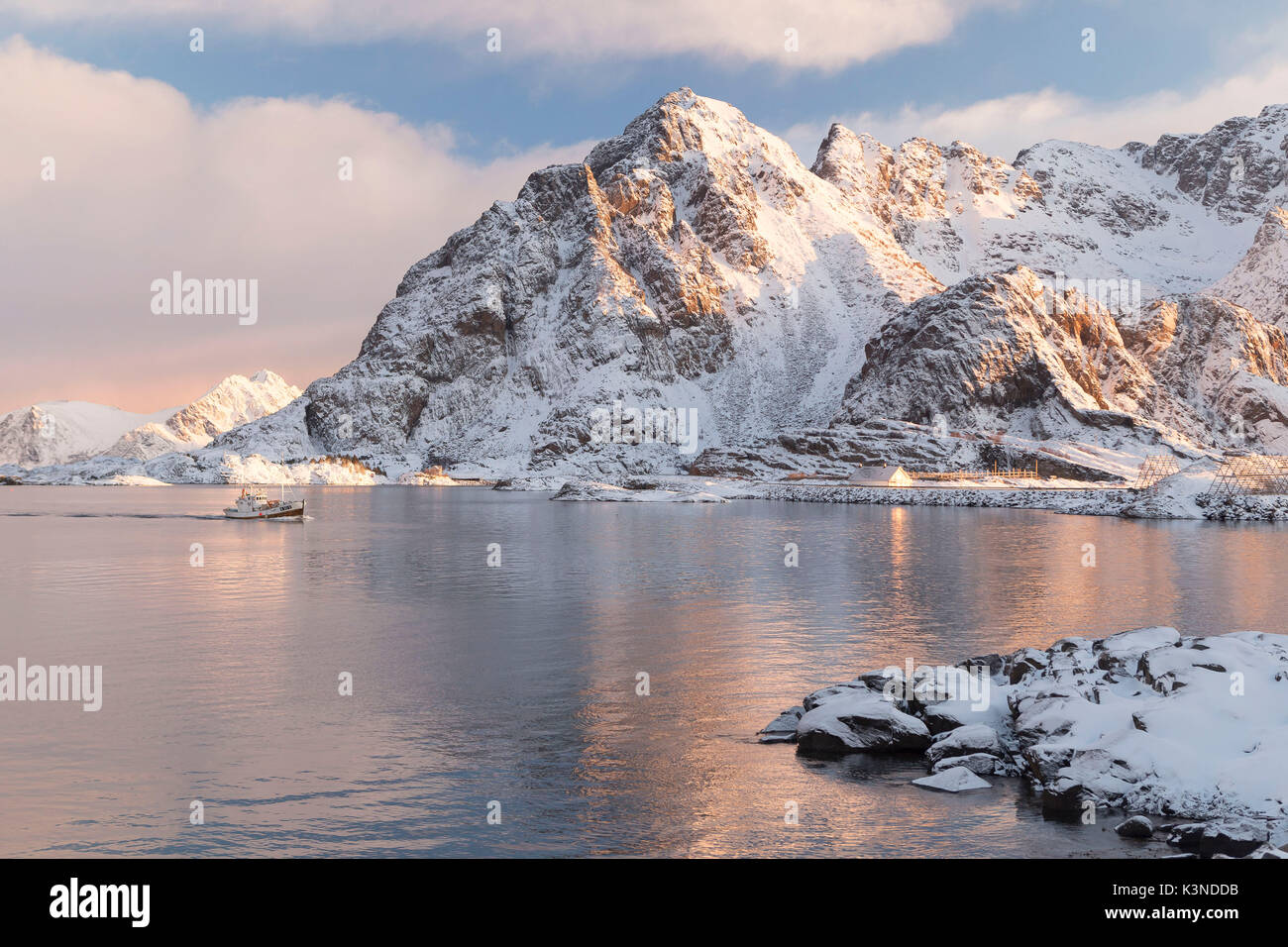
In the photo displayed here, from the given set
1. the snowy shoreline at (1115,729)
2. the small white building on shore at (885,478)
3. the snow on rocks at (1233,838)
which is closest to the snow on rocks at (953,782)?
the snowy shoreline at (1115,729)

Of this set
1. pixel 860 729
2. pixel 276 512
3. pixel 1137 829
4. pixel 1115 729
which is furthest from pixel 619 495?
pixel 1137 829

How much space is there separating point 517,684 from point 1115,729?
50.4ft

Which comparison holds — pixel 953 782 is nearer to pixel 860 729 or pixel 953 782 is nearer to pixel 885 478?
pixel 860 729

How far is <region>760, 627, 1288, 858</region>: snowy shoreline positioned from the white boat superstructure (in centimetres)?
9695

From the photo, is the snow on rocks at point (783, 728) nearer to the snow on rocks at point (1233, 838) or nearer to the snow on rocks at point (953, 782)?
the snow on rocks at point (953, 782)

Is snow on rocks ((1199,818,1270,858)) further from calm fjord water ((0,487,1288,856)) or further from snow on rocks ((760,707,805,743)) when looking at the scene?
snow on rocks ((760,707,805,743))

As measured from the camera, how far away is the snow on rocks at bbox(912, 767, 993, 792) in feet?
62.8

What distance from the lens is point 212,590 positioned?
→ 49344mm

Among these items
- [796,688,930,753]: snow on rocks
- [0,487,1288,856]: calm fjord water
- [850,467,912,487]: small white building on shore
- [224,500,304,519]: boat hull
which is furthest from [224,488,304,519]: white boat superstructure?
[850,467,912,487]: small white building on shore

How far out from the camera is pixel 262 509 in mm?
115875

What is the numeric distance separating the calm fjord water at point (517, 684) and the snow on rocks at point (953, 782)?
1.18 ft

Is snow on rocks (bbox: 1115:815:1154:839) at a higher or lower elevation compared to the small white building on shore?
lower
